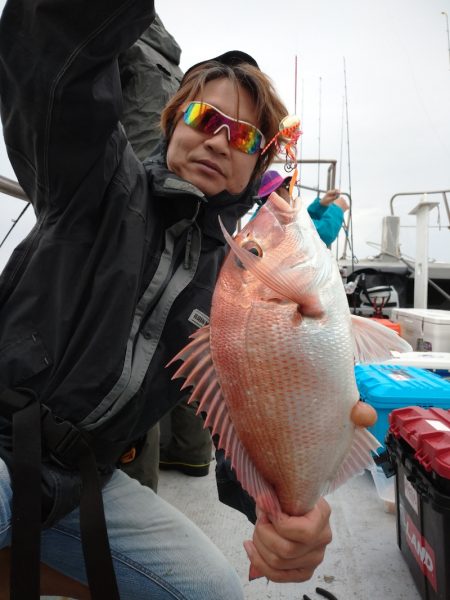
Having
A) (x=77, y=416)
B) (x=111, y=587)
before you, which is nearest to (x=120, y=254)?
(x=77, y=416)

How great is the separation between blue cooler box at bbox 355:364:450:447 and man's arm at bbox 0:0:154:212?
2.21 m

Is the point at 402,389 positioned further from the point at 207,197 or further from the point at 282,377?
the point at 282,377

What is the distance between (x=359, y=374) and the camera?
122 inches

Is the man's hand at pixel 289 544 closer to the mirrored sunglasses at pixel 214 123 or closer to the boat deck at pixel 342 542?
the boat deck at pixel 342 542

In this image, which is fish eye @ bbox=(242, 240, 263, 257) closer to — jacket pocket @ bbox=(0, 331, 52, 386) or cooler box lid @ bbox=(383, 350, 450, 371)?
jacket pocket @ bbox=(0, 331, 52, 386)

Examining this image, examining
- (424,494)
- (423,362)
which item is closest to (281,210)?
(424,494)

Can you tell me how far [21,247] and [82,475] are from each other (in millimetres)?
800

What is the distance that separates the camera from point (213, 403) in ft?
3.79

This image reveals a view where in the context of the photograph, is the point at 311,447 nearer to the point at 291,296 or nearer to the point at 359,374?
the point at 291,296

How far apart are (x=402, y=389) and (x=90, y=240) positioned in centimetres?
212

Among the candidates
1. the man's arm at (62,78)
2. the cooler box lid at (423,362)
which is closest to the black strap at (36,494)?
the man's arm at (62,78)

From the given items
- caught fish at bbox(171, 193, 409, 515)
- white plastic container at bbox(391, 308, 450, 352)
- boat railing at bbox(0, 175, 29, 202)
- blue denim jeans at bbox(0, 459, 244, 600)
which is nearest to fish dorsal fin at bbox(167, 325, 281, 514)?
caught fish at bbox(171, 193, 409, 515)

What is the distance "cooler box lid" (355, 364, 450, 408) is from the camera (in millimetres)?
2623

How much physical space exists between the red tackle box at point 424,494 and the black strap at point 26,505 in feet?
4.64
